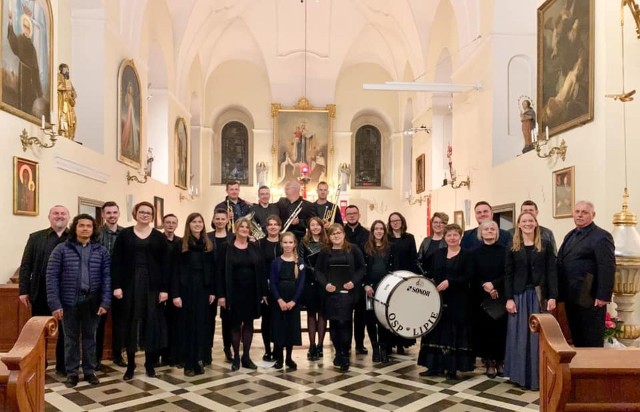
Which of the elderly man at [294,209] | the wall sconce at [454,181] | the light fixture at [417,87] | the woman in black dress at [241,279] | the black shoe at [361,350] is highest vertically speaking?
the light fixture at [417,87]

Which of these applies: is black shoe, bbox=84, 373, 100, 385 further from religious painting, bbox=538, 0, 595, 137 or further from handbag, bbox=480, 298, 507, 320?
religious painting, bbox=538, 0, 595, 137

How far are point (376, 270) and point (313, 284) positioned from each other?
2.44 feet

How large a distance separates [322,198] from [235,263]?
6.86 ft

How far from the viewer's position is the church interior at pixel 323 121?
→ 5.60m

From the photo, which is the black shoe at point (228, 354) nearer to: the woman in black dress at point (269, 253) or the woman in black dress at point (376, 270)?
the woman in black dress at point (269, 253)

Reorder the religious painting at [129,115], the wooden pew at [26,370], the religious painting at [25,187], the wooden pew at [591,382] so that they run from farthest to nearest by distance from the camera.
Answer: the religious painting at [129,115], the religious painting at [25,187], the wooden pew at [591,382], the wooden pew at [26,370]

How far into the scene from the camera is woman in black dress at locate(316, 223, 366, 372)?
230 inches

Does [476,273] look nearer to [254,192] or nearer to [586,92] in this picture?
[586,92]

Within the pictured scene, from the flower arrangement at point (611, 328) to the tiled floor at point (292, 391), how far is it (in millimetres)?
1129

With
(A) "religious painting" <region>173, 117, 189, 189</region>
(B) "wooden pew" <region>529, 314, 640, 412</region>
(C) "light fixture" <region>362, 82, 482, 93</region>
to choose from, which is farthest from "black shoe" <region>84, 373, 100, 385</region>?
(A) "religious painting" <region>173, 117, 189, 189</region>

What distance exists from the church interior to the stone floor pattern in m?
0.03

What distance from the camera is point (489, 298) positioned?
5.52 metres

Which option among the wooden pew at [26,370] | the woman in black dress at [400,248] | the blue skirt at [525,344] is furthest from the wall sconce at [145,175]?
the blue skirt at [525,344]

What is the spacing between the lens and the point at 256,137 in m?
20.1
